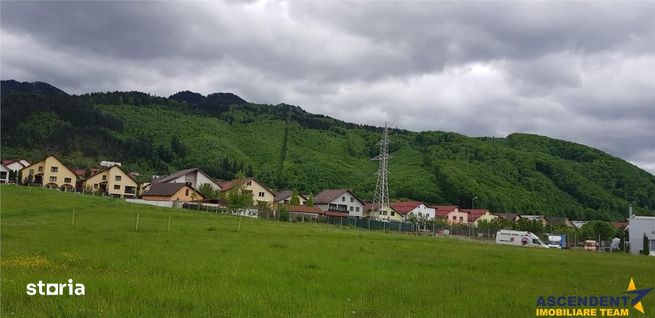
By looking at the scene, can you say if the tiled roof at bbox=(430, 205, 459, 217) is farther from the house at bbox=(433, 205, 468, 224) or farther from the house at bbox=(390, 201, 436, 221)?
the house at bbox=(390, 201, 436, 221)

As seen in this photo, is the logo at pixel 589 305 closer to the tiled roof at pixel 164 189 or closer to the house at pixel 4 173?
the tiled roof at pixel 164 189

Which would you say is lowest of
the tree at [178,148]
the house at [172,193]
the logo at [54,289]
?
the logo at [54,289]

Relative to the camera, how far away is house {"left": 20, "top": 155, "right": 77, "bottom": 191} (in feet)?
311

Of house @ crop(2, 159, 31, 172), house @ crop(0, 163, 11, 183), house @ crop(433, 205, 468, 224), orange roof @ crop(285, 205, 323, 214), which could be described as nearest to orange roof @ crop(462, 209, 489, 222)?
house @ crop(433, 205, 468, 224)

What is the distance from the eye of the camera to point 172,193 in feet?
274

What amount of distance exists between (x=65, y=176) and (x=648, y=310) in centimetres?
10147

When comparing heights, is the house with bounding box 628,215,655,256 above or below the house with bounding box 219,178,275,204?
below

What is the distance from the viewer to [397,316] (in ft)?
32.6

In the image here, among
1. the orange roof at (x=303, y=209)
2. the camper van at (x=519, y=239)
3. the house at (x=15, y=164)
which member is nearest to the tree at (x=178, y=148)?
the house at (x=15, y=164)

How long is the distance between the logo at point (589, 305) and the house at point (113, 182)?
300 feet

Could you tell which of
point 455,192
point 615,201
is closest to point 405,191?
point 455,192

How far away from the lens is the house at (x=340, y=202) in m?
102

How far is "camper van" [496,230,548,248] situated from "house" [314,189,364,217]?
4414 cm

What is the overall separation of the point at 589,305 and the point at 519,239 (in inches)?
1966
